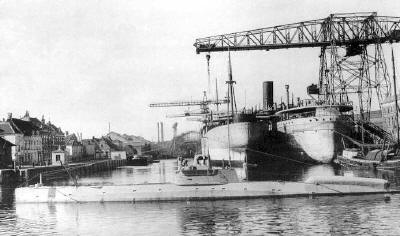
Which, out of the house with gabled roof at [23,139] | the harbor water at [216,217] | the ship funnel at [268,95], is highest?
the ship funnel at [268,95]

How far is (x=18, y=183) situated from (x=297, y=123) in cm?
3809

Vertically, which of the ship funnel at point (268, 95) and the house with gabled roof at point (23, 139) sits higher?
the ship funnel at point (268, 95)

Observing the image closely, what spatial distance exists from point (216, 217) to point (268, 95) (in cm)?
5777

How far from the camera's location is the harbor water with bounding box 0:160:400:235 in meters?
22.3

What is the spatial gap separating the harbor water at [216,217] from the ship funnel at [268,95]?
50693 millimetres

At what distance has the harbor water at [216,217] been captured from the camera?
22.3m

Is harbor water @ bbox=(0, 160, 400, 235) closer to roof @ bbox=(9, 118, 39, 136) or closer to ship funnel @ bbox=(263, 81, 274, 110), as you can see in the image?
ship funnel @ bbox=(263, 81, 274, 110)

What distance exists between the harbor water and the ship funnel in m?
50.7

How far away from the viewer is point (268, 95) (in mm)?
81938

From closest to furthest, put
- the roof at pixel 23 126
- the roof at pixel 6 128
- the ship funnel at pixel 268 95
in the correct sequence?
the ship funnel at pixel 268 95, the roof at pixel 6 128, the roof at pixel 23 126

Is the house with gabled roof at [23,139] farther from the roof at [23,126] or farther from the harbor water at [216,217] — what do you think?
the harbor water at [216,217]

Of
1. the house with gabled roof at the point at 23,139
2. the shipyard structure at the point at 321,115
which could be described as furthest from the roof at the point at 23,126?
the shipyard structure at the point at 321,115

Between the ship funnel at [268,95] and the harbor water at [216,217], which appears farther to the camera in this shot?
the ship funnel at [268,95]

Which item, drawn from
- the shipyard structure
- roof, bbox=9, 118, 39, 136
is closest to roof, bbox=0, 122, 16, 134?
→ roof, bbox=9, 118, 39, 136
